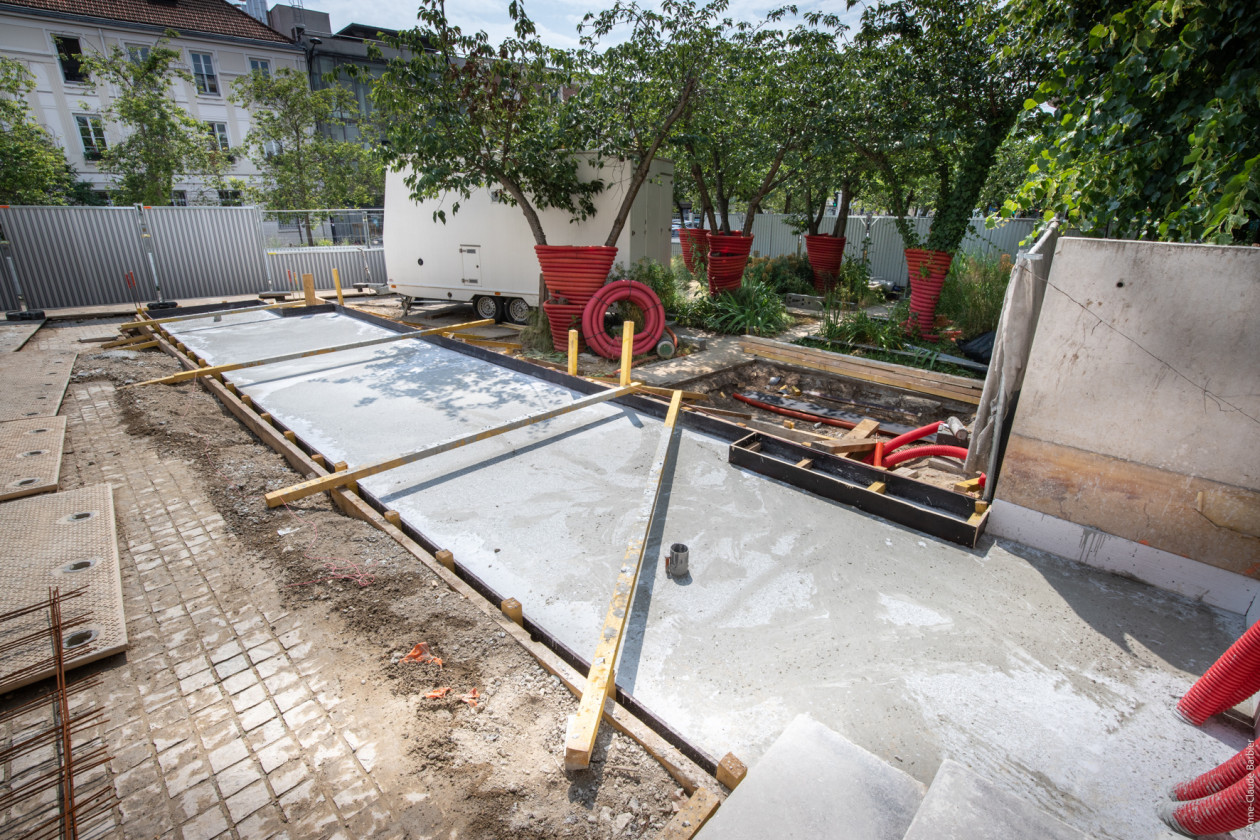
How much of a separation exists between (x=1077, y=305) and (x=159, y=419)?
767cm

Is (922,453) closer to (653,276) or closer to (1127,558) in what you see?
(1127,558)

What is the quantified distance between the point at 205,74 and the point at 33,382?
2852 centimetres

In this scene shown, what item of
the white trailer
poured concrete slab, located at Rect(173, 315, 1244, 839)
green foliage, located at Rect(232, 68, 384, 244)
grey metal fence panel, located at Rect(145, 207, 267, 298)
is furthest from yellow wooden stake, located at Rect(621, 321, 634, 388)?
green foliage, located at Rect(232, 68, 384, 244)

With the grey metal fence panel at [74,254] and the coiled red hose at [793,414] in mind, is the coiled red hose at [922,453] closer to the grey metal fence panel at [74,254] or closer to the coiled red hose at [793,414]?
the coiled red hose at [793,414]

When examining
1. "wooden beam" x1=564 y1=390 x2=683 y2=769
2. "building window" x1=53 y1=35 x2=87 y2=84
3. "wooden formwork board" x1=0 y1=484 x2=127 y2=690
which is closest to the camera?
"wooden beam" x1=564 y1=390 x2=683 y2=769

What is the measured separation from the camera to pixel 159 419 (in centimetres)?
563

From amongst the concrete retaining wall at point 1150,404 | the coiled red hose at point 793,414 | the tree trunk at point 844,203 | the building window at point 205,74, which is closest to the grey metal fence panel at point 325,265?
the coiled red hose at point 793,414

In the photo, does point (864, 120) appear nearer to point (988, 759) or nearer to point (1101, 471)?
point (1101, 471)

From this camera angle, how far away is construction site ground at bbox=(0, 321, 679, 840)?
1988mm

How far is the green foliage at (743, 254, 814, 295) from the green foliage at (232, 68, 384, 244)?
12.8 m

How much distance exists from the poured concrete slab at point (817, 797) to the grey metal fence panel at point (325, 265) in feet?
51.7

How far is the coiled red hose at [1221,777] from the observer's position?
1.75 m

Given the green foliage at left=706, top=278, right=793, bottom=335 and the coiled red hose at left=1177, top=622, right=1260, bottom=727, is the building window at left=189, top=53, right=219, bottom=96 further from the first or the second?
the coiled red hose at left=1177, top=622, right=1260, bottom=727

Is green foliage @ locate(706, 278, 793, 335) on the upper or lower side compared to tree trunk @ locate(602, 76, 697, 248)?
lower
